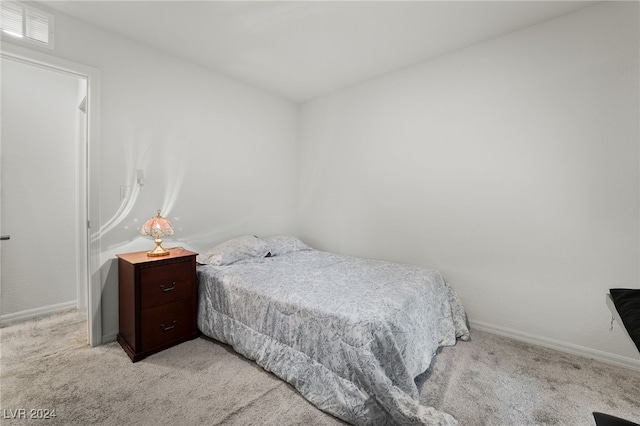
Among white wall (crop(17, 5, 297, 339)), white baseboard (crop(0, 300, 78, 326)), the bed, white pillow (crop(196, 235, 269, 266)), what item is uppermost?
white wall (crop(17, 5, 297, 339))

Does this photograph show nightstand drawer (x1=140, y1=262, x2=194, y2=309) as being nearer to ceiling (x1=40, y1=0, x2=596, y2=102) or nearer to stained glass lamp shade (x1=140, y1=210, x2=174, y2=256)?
stained glass lamp shade (x1=140, y1=210, x2=174, y2=256)

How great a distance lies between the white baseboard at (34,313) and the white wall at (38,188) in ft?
0.06

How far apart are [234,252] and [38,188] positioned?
2.15 meters

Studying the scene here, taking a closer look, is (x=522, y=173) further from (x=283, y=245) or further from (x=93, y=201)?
(x=93, y=201)

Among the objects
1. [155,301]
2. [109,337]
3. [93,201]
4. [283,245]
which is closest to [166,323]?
[155,301]

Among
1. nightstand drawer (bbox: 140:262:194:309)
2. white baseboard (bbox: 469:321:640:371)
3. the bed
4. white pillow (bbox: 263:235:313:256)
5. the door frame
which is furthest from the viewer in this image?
white pillow (bbox: 263:235:313:256)

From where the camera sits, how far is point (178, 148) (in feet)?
9.33

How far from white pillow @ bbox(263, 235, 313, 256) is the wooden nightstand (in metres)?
0.93

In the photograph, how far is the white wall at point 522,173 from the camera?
6.70 ft

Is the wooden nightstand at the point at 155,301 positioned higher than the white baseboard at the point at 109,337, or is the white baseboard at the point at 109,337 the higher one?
the wooden nightstand at the point at 155,301

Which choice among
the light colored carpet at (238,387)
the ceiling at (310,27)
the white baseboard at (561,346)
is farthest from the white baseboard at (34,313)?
the white baseboard at (561,346)

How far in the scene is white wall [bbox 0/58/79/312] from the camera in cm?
273

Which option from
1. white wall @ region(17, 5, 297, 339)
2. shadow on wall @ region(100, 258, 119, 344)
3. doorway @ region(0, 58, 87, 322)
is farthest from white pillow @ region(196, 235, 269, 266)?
doorway @ region(0, 58, 87, 322)

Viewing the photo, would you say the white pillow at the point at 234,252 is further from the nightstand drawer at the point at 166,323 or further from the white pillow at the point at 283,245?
the nightstand drawer at the point at 166,323
